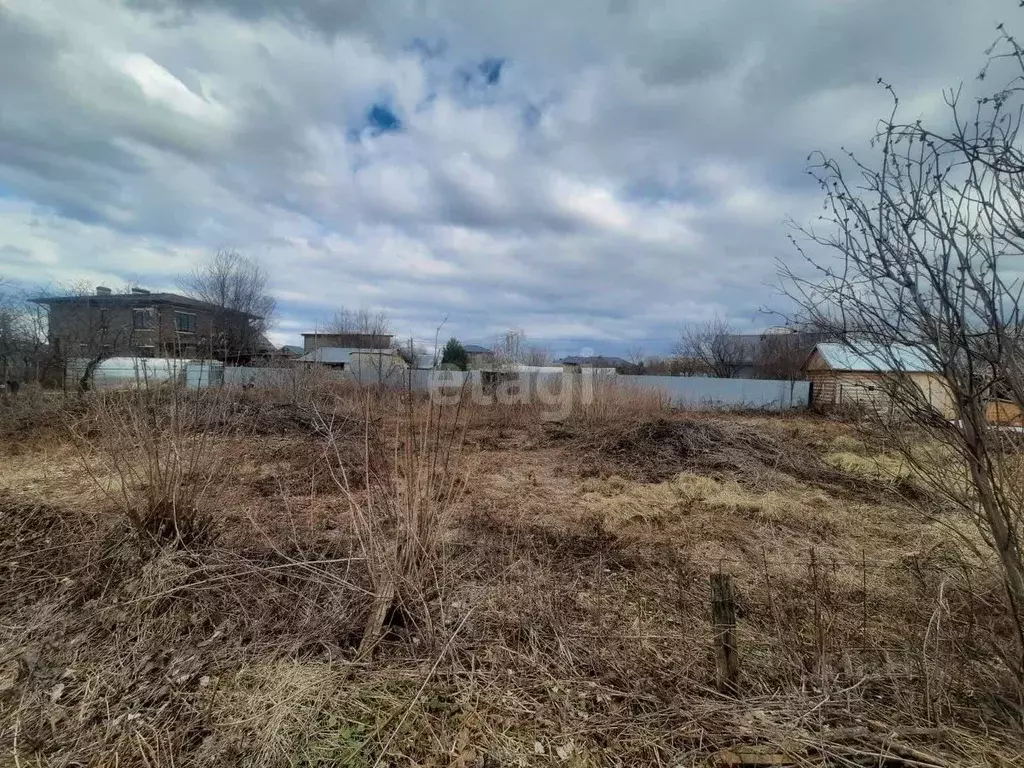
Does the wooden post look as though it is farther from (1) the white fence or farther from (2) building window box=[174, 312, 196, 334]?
(1) the white fence

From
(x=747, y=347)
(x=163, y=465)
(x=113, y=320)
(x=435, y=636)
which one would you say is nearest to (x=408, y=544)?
(x=435, y=636)

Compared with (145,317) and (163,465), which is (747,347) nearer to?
(145,317)

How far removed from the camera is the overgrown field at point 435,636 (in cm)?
202

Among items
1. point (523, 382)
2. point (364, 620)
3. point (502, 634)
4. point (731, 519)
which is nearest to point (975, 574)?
point (731, 519)

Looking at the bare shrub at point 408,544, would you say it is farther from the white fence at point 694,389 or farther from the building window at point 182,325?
the white fence at point 694,389

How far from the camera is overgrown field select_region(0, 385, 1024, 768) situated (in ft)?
6.63

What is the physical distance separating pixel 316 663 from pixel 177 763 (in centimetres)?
63

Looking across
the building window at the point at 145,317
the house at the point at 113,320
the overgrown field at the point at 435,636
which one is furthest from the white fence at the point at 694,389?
the overgrown field at the point at 435,636

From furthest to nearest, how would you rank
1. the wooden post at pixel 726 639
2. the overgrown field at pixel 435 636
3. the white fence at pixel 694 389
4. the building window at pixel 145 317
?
the white fence at pixel 694 389 → the building window at pixel 145 317 → the wooden post at pixel 726 639 → the overgrown field at pixel 435 636

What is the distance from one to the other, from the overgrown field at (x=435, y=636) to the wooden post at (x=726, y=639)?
7cm

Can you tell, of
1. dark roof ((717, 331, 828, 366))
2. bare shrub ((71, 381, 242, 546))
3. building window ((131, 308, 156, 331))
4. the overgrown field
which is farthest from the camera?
dark roof ((717, 331, 828, 366))

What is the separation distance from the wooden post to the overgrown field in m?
0.07

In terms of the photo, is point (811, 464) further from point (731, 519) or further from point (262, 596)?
point (262, 596)

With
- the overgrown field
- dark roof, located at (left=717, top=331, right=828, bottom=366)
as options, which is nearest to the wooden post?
the overgrown field
